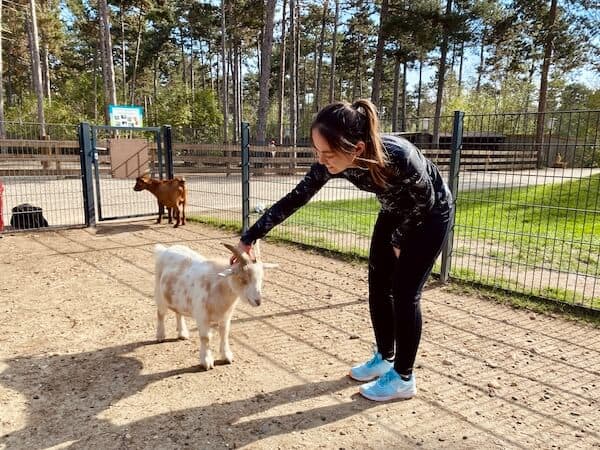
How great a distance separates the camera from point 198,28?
36.9 meters

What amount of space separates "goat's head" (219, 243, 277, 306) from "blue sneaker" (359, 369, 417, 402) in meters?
0.94

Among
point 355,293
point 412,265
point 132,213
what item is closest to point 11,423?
point 412,265

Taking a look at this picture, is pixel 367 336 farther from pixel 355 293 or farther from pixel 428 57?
pixel 428 57

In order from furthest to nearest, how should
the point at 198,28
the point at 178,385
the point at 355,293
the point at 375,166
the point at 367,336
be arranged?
the point at 198,28 < the point at 355,293 < the point at 367,336 < the point at 178,385 < the point at 375,166

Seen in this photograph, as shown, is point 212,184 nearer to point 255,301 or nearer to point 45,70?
point 255,301

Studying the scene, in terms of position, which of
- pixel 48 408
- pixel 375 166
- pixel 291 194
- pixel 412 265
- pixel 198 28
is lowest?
pixel 48 408

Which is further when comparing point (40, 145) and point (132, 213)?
point (132, 213)

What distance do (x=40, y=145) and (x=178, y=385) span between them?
758cm

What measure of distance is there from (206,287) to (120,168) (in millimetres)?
7755

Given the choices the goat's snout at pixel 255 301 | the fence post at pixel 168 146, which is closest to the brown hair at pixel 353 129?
the goat's snout at pixel 255 301

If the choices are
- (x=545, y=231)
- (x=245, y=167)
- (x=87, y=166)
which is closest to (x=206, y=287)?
(x=245, y=167)

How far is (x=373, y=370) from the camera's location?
10.3 ft

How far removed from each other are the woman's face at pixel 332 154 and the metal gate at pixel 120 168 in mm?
7445

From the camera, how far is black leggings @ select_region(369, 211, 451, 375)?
2.53 m
